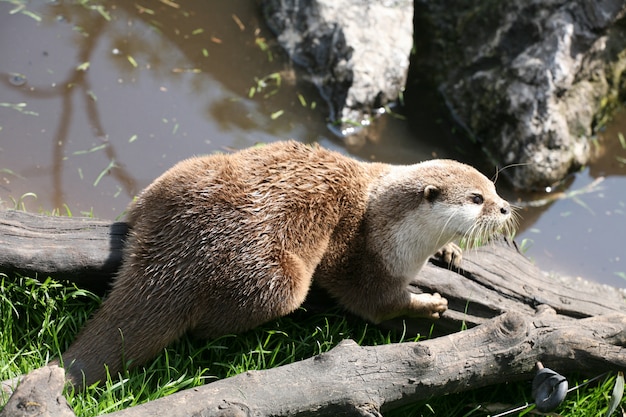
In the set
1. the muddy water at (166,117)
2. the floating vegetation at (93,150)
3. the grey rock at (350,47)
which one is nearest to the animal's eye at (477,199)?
the muddy water at (166,117)

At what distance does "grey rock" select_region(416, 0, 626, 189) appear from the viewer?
4961mm

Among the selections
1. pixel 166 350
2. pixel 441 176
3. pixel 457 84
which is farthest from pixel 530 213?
pixel 166 350

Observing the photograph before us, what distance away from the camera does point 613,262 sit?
4.71 meters

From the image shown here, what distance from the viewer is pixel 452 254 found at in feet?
11.4

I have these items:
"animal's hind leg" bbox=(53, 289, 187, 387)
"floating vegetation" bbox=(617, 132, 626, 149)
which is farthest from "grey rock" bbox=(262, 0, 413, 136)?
"animal's hind leg" bbox=(53, 289, 187, 387)

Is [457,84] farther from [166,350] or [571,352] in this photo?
[166,350]

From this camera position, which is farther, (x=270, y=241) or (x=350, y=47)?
(x=350, y=47)

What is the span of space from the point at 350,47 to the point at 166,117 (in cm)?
136

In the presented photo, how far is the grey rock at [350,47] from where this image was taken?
202 inches

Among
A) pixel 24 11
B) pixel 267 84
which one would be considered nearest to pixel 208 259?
pixel 267 84

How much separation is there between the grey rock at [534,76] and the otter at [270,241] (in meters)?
1.72

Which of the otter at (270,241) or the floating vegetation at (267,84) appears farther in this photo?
the floating vegetation at (267,84)

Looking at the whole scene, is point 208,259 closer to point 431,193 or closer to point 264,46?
point 431,193

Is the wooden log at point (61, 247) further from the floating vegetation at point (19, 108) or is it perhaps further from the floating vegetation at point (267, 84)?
the floating vegetation at point (267, 84)
